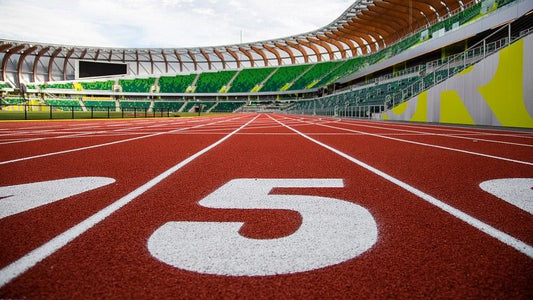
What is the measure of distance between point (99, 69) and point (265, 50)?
41108 mm

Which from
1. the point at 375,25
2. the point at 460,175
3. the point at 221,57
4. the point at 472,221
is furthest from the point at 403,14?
the point at 221,57

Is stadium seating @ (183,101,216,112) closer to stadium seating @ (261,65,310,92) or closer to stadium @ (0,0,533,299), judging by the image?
stadium seating @ (261,65,310,92)

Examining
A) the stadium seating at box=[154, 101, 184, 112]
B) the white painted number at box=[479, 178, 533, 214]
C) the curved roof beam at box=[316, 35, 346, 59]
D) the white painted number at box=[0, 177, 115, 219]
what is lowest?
the white painted number at box=[479, 178, 533, 214]

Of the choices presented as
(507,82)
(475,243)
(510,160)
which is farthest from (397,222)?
(507,82)

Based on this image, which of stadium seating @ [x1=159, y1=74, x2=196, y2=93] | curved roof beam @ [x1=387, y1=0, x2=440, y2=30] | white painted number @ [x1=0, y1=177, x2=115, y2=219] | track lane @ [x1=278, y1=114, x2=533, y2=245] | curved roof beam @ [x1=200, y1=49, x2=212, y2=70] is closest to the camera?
track lane @ [x1=278, y1=114, x2=533, y2=245]

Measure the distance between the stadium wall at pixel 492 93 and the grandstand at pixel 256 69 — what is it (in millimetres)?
18458

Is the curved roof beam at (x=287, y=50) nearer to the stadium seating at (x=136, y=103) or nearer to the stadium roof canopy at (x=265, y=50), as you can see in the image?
the stadium roof canopy at (x=265, y=50)

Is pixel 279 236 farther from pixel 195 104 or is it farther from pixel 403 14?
pixel 195 104

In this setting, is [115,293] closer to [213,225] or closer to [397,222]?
[213,225]

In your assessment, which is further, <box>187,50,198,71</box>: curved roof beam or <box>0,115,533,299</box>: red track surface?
<box>187,50,198,71</box>: curved roof beam

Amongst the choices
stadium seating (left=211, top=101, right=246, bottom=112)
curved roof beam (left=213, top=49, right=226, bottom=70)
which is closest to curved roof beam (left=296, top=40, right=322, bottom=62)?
curved roof beam (left=213, top=49, right=226, bottom=70)

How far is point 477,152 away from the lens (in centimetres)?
558

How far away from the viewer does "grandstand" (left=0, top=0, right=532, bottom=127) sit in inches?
1638

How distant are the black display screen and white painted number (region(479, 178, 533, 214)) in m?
88.9
